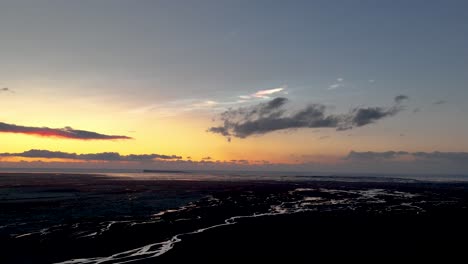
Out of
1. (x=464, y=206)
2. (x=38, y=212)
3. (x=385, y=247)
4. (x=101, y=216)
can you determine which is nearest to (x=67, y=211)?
(x=38, y=212)

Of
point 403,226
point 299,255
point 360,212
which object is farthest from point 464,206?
point 299,255

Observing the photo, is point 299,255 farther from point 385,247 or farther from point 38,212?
point 38,212

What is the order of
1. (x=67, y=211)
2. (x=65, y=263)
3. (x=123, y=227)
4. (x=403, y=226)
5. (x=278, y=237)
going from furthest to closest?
(x=67, y=211), (x=403, y=226), (x=123, y=227), (x=278, y=237), (x=65, y=263)

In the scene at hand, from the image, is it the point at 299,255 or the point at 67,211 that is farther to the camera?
the point at 67,211

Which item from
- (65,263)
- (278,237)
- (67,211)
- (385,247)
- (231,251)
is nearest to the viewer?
(65,263)

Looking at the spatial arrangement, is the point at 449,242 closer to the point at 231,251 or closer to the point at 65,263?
the point at 231,251

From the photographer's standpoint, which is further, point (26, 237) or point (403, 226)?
point (403, 226)

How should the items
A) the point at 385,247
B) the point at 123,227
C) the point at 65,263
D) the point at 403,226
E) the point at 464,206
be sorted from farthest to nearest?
the point at 464,206, the point at 403,226, the point at 123,227, the point at 385,247, the point at 65,263

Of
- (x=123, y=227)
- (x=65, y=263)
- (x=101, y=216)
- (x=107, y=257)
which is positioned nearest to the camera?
(x=65, y=263)

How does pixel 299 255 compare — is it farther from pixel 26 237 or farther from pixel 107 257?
pixel 26 237
